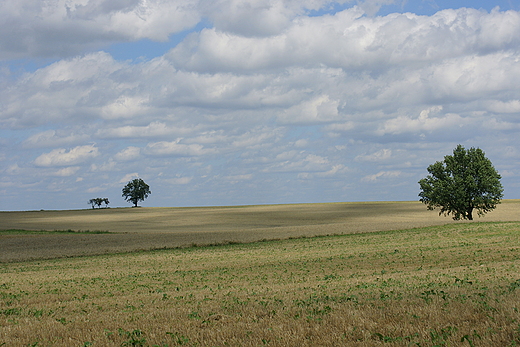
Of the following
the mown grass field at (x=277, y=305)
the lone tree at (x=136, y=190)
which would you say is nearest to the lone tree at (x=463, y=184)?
the mown grass field at (x=277, y=305)

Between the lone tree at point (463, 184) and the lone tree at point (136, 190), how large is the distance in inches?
4828

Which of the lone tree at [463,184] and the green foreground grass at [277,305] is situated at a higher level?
the lone tree at [463,184]

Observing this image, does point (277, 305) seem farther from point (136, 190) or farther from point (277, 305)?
point (136, 190)

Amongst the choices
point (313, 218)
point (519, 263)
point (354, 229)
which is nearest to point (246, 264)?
point (519, 263)

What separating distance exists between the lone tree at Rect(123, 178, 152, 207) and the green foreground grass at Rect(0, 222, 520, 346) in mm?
150746

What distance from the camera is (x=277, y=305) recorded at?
1445cm

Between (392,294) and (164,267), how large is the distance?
76.7 feet

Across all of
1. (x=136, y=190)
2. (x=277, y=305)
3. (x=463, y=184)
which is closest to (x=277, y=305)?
(x=277, y=305)

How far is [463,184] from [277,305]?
70763 millimetres

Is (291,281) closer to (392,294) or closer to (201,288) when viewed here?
(201,288)

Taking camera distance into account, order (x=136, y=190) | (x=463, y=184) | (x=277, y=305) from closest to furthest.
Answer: (x=277, y=305) → (x=463, y=184) → (x=136, y=190)

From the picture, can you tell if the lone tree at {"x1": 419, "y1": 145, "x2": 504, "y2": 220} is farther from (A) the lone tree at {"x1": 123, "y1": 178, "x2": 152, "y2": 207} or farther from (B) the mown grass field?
(A) the lone tree at {"x1": 123, "y1": 178, "x2": 152, "y2": 207}

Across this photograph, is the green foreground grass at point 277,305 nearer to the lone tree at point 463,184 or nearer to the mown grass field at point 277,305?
the mown grass field at point 277,305

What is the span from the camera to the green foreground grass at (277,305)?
10.3 m
